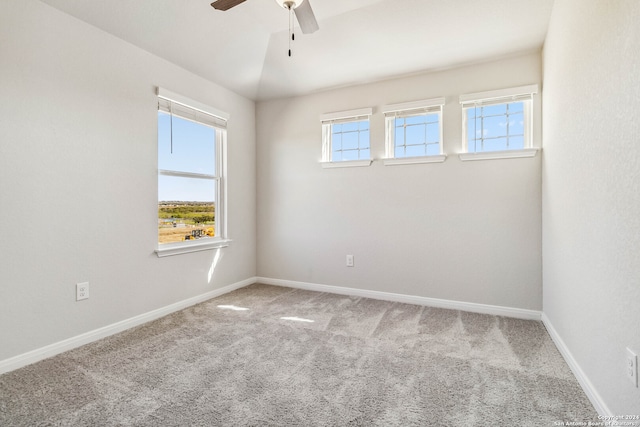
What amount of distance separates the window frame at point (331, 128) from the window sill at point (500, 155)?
98 cm

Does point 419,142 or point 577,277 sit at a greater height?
point 419,142

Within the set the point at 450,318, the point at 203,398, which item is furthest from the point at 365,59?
the point at 203,398

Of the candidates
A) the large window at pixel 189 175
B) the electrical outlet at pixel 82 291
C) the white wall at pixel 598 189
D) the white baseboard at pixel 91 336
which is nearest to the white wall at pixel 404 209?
the white wall at pixel 598 189

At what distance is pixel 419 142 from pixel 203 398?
9.73 feet

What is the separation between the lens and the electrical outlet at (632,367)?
4.02ft

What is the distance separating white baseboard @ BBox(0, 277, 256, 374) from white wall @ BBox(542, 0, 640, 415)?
3.21m

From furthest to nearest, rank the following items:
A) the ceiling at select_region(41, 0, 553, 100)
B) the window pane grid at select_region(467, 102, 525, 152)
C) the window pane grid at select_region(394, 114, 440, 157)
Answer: the window pane grid at select_region(394, 114, 440, 157) < the window pane grid at select_region(467, 102, 525, 152) < the ceiling at select_region(41, 0, 553, 100)

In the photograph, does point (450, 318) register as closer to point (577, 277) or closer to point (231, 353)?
point (577, 277)

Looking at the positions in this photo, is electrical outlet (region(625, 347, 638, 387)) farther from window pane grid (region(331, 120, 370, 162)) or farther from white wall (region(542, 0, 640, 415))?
window pane grid (region(331, 120, 370, 162))

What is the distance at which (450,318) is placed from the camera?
115 inches

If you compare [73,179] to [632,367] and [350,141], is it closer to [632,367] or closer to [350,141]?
[350,141]

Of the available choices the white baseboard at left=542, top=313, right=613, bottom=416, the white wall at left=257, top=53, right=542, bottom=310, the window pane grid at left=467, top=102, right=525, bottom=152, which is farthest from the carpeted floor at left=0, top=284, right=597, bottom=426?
the window pane grid at left=467, top=102, right=525, bottom=152

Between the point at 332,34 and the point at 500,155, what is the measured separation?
6.42 ft

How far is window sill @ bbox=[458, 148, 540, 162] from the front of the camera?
9.36 ft
